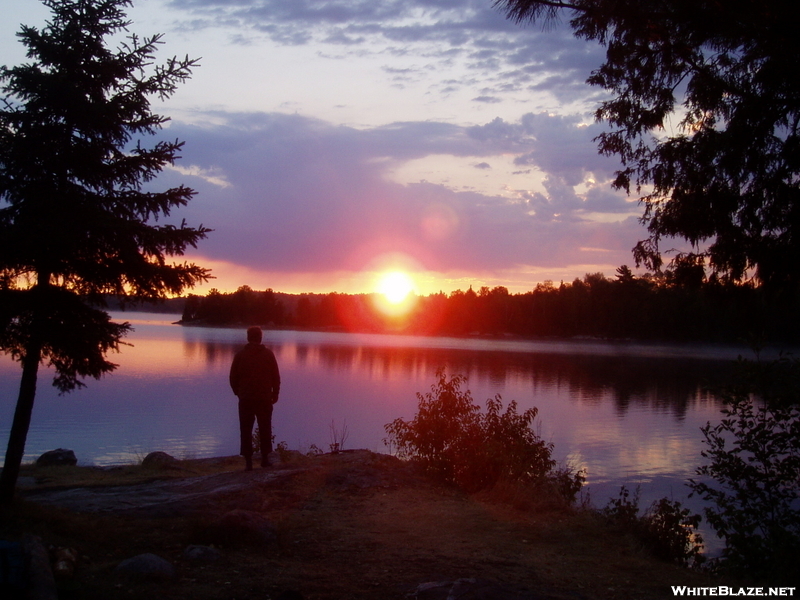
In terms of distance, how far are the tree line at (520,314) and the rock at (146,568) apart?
109ft

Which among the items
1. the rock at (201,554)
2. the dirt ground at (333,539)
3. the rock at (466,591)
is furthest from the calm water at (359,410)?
the rock at (201,554)

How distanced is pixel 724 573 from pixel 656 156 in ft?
18.2

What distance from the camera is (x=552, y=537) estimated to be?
6562mm

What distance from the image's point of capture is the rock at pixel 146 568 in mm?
4555

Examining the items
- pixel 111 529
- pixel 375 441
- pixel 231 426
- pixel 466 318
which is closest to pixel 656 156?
pixel 111 529

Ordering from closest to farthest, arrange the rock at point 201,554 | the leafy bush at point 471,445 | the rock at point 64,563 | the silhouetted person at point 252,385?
the rock at point 64,563 → the rock at point 201,554 → the silhouetted person at point 252,385 → the leafy bush at point 471,445

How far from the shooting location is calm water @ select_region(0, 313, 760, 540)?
16578 mm

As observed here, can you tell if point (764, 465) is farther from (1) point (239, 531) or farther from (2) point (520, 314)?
(2) point (520, 314)

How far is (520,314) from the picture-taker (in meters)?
100

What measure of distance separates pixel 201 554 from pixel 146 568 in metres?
0.56

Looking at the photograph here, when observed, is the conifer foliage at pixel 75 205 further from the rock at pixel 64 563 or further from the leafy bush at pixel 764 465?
the leafy bush at pixel 764 465

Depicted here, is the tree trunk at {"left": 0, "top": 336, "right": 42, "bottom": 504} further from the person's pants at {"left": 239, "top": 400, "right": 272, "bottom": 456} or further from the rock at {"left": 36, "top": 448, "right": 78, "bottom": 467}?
the rock at {"left": 36, "top": 448, "right": 78, "bottom": 467}

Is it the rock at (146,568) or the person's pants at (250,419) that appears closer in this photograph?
the rock at (146,568)

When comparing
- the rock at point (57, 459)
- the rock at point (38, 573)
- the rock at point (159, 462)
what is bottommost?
the rock at point (57, 459)
